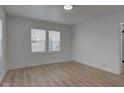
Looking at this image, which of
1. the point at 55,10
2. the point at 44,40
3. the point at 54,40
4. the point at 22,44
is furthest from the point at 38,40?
the point at 55,10

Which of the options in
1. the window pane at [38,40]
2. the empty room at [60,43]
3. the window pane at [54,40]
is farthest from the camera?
the window pane at [54,40]

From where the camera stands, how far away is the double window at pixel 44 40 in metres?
5.37

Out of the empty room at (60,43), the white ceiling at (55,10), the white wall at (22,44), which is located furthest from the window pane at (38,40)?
the white ceiling at (55,10)

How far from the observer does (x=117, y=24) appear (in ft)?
13.0

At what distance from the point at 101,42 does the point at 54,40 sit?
2.78m

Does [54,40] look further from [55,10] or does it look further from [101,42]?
[101,42]

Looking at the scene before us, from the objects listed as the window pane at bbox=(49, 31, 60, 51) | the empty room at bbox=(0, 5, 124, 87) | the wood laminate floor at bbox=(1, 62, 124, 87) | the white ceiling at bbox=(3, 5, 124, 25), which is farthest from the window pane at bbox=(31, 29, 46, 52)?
the wood laminate floor at bbox=(1, 62, 124, 87)

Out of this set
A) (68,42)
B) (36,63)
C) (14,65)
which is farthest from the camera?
(68,42)

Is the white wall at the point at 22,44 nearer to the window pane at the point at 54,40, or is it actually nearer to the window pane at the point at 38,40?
the window pane at the point at 38,40

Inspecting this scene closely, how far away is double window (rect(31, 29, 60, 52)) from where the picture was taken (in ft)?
17.6

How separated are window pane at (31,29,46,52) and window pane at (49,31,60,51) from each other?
1.34ft
